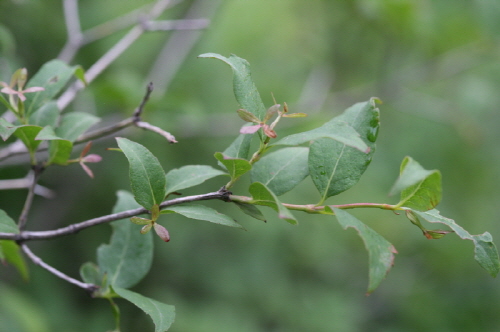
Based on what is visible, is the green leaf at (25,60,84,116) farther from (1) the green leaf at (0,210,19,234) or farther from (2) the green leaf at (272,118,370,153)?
(2) the green leaf at (272,118,370,153)

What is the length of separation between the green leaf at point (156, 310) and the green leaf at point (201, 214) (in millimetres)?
92

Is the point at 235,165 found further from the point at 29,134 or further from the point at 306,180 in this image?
the point at 306,180

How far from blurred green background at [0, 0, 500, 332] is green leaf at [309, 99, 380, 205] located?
0.73 metres

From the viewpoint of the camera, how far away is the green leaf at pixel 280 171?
43 cm

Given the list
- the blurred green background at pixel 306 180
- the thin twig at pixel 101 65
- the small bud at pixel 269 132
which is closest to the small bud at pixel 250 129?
the small bud at pixel 269 132

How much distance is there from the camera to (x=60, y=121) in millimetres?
519

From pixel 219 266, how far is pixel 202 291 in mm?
120

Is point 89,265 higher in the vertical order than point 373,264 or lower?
lower

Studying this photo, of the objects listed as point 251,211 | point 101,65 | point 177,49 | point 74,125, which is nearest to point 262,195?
point 251,211

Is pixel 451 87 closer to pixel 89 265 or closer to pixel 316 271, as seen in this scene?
pixel 316 271

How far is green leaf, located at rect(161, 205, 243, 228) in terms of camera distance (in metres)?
0.36

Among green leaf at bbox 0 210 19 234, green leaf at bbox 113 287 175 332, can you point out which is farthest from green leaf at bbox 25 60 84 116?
green leaf at bbox 113 287 175 332

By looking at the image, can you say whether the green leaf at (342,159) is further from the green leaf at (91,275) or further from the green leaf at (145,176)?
the green leaf at (91,275)

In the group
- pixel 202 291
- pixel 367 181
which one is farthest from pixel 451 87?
pixel 202 291
